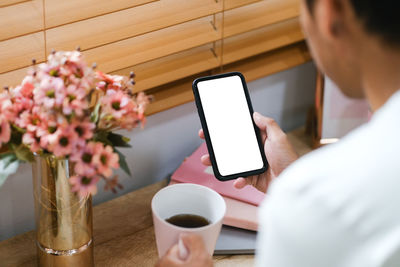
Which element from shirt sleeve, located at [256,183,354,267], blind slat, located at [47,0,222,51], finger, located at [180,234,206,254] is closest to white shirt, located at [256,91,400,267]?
shirt sleeve, located at [256,183,354,267]

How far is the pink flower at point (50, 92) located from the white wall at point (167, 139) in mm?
334

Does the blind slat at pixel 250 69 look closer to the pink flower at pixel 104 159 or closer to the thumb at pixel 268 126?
the thumb at pixel 268 126

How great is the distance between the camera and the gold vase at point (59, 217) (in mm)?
887

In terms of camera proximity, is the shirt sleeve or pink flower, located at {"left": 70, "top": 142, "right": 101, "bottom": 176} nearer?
the shirt sleeve

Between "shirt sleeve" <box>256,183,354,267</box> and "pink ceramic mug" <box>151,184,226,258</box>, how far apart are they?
275 millimetres

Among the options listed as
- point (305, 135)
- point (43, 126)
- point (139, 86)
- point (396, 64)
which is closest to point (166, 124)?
point (139, 86)

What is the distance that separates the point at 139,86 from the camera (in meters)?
1.17

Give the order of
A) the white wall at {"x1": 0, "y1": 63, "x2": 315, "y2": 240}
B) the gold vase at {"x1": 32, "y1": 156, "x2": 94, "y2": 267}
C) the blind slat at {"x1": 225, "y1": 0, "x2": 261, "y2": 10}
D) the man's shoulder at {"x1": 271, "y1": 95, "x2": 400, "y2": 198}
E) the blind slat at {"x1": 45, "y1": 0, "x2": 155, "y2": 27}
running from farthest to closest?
the blind slat at {"x1": 225, "y1": 0, "x2": 261, "y2": 10} → the white wall at {"x1": 0, "y1": 63, "x2": 315, "y2": 240} → the blind slat at {"x1": 45, "y1": 0, "x2": 155, "y2": 27} → the gold vase at {"x1": 32, "y1": 156, "x2": 94, "y2": 267} → the man's shoulder at {"x1": 271, "y1": 95, "x2": 400, "y2": 198}

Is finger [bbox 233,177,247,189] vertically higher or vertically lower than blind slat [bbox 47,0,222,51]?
lower

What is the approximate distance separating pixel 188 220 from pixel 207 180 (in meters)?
0.27

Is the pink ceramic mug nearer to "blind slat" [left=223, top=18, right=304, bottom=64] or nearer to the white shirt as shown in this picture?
the white shirt

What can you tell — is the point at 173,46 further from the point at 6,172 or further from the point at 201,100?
the point at 6,172

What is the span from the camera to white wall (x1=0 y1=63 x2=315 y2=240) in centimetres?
111

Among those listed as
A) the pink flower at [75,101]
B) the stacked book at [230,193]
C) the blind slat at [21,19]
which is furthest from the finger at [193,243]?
the blind slat at [21,19]
